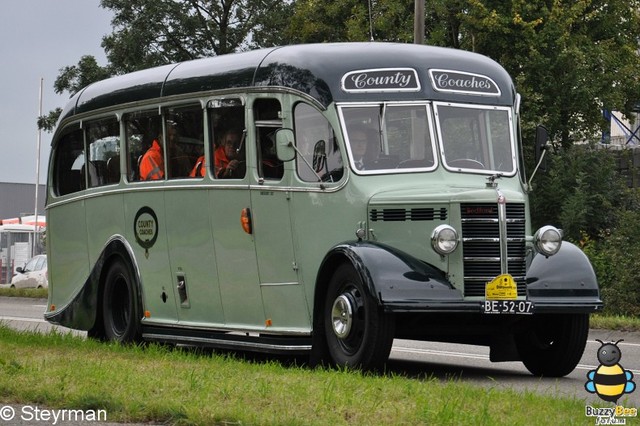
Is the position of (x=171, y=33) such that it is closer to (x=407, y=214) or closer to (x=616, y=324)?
(x=616, y=324)

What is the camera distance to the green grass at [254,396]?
8.50m

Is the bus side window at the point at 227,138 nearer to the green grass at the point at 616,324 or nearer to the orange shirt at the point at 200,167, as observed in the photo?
the orange shirt at the point at 200,167

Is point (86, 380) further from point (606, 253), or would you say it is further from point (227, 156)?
point (606, 253)

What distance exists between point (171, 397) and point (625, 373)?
2933 millimetres

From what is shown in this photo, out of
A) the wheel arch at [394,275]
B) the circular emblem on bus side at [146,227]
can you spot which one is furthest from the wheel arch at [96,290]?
the wheel arch at [394,275]

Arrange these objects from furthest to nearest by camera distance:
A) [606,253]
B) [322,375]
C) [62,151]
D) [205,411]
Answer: [606,253]
[62,151]
[322,375]
[205,411]

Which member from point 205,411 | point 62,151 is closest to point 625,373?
point 205,411

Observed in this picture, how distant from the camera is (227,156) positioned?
1439 centimetres

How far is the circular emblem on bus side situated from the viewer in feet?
52.1

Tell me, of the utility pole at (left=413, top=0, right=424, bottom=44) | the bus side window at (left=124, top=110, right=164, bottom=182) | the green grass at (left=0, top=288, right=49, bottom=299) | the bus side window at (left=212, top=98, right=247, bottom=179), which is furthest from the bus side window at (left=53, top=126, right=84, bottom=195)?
the green grass at (left=0, top=288, right=49, bottom=299)

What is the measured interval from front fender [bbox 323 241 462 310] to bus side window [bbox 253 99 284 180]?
68.9 inches

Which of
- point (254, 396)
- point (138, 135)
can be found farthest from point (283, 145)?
point (254, 396)

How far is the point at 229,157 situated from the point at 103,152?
3395 millimetres

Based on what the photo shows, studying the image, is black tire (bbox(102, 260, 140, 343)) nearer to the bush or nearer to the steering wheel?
the steering wheel
